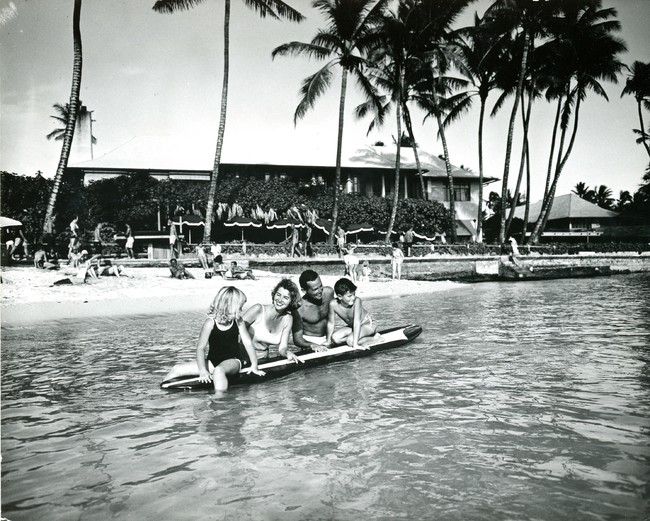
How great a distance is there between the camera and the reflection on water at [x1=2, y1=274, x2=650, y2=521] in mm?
3555

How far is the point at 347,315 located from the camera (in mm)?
7648

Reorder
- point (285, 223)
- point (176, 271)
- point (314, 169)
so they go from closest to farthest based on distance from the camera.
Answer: point (176, 271) < point (285, 223) < point (314, 169)

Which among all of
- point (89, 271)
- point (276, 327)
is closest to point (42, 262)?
point (89, 271)

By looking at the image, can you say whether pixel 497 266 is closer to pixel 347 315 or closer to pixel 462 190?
pixel 462 190

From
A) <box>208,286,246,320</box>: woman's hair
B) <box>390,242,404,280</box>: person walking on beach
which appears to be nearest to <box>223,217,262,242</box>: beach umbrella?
<box>390,242,404,280</box>: person walking on beach

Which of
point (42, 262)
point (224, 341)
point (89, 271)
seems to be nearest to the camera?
point (224, 341)

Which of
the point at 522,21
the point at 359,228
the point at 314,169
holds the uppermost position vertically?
the point at 522,21

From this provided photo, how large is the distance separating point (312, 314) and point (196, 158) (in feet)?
90.4

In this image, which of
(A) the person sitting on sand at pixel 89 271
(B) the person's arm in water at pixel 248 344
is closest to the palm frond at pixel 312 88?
(A) the person sitting on sand at pixel 89 271

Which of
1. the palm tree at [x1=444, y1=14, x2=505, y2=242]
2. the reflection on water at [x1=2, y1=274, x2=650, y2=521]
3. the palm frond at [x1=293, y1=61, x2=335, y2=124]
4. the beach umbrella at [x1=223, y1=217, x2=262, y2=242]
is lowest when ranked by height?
the reflection on water at [x1=2, y1=274, x2=650, y2=521]

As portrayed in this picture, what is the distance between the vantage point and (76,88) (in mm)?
15602

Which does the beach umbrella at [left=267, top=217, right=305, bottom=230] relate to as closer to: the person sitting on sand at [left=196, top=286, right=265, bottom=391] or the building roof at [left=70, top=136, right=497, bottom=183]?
the building roof at [left=70, top=136, right=497, bottom=183]

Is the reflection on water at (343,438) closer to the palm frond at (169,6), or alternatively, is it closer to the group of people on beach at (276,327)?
the group of people on beach at (276,327)

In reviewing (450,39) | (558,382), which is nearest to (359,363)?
(558,382)
